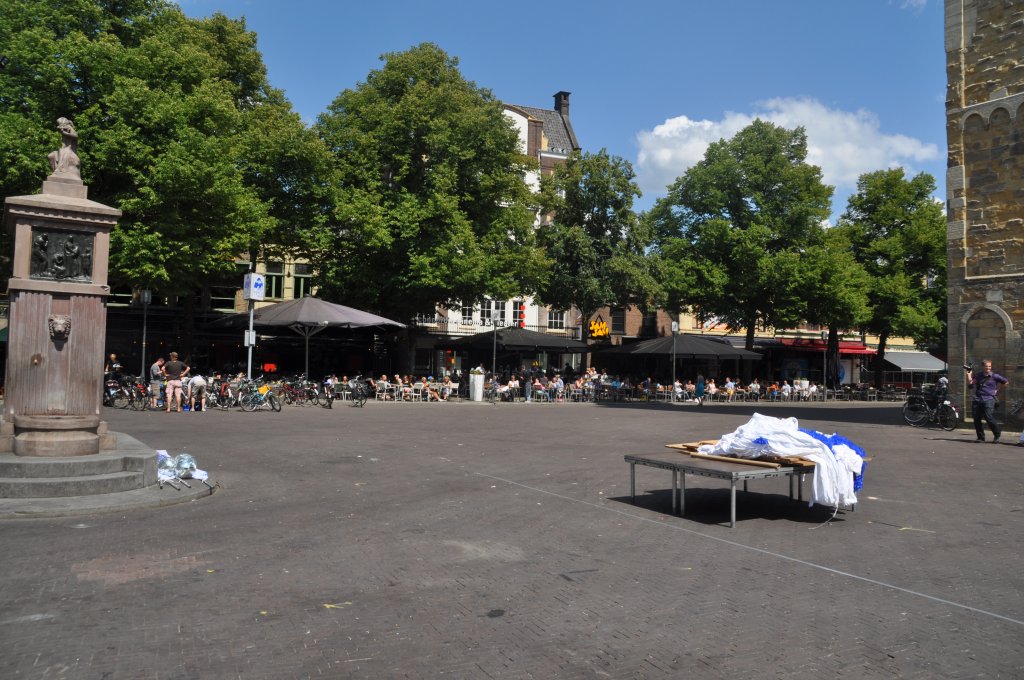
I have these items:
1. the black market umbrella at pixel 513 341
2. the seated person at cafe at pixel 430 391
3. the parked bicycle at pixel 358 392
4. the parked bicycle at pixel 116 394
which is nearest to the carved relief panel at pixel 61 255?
the parked bicycle at pixel 116 394

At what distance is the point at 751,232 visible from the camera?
4200cm

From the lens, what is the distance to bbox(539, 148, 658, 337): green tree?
4147 cm

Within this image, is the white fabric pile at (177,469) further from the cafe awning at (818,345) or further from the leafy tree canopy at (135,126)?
the cafe awning at (818,345)

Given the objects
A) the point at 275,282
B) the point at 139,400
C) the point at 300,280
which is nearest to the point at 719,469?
the point at 139,400

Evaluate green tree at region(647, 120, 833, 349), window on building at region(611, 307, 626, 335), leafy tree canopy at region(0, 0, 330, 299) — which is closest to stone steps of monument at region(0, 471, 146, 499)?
leafy tree canopy at region(0, 0, 330, 299)

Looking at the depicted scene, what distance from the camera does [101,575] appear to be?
5.87 meters

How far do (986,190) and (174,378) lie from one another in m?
22.8

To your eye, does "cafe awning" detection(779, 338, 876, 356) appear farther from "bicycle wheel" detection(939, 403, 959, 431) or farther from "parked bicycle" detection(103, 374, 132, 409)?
"parked bicycle" detection(103, 374, 132, 409)

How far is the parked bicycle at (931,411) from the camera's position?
20.9 metres

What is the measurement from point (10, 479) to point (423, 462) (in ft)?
18.8

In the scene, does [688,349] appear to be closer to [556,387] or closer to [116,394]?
[556,387]

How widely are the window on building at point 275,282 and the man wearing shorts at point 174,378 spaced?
68.6 feet

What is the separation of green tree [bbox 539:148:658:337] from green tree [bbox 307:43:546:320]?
6.02m

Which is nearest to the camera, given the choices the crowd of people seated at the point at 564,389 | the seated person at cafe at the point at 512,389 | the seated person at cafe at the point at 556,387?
the crowd of people seated at the point at 564,389
